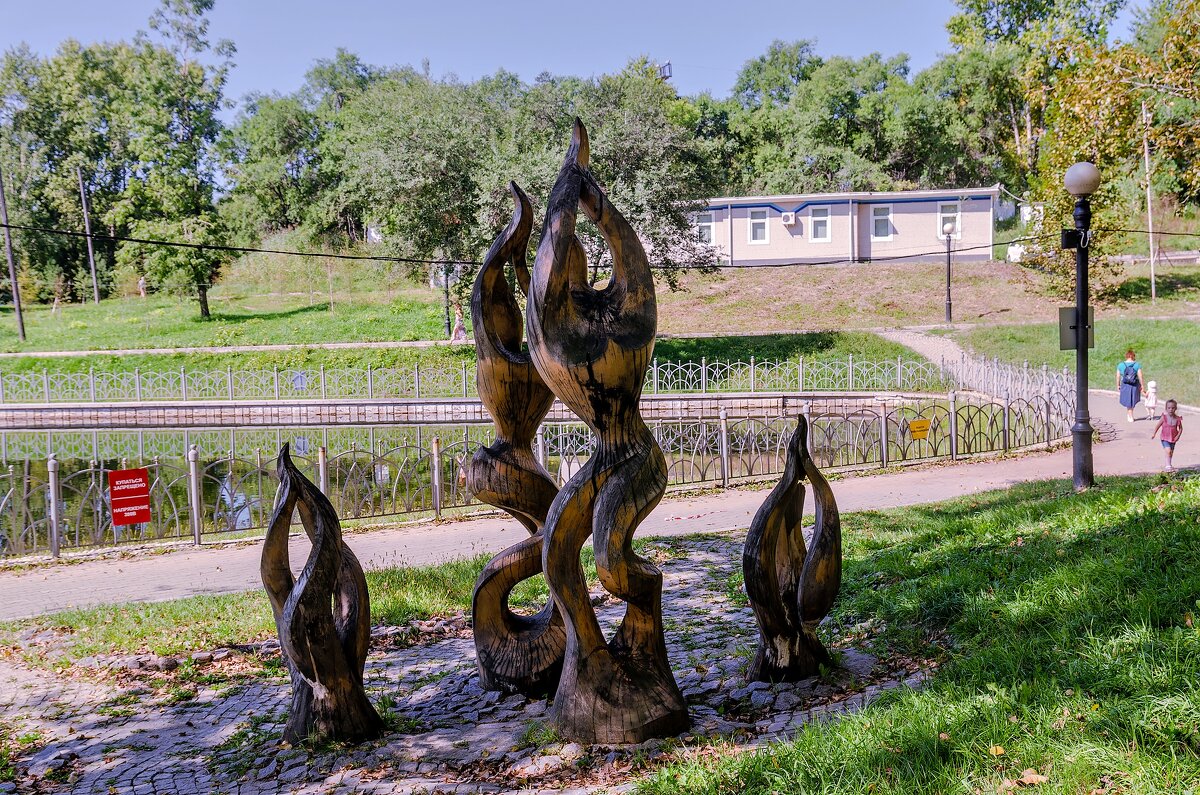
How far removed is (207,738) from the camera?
16.8ft

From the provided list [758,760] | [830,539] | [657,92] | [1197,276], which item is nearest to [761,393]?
[830,539]

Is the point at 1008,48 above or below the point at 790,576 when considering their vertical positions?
above

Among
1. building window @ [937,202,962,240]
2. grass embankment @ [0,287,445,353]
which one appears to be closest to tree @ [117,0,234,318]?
grass embankment @ [0,287,445,353]

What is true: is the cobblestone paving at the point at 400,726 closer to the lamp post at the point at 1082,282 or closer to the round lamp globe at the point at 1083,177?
the lamp post at the point at 1082,282

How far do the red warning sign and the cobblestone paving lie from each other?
14.0 feet

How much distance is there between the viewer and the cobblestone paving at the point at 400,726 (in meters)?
4.43

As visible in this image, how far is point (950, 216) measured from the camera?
37.7 metres

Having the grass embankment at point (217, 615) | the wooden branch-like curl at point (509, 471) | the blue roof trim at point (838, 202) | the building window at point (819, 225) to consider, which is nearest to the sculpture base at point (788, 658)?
the wooden branch-like curl at point (509, 471)

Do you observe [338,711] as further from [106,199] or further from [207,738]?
[106,199]

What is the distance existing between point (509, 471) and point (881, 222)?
119 ft

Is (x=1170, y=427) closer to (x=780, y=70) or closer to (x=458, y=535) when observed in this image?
(x=458, y=535)

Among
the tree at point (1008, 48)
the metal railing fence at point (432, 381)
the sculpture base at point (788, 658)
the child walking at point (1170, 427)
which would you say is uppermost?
the tree at point (1008, 48)

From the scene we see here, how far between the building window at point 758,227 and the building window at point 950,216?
7111 mm

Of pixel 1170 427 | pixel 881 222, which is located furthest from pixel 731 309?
pixel 1170 427
